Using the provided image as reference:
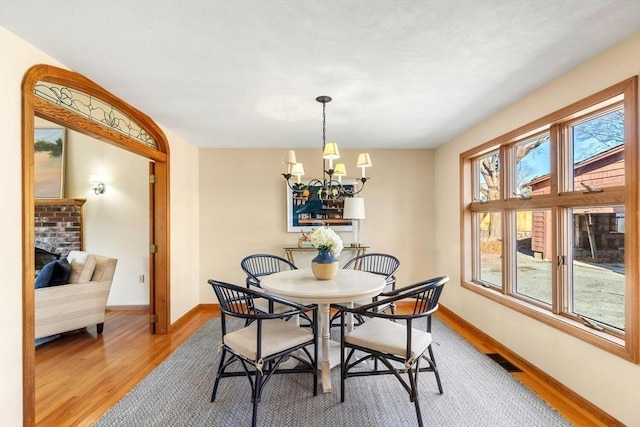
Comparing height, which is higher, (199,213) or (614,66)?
(614,66)

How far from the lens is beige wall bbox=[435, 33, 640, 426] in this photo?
186 cm

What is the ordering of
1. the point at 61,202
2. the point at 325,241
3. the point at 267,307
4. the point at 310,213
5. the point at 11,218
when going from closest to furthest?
1. the point at 11,218
2. the point at 325,241
3. the point at 267,307
4. the point at 61,202
5. the point at 310,213

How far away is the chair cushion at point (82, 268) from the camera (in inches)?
136

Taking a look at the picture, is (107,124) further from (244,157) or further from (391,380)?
(391,380)

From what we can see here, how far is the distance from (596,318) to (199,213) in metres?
4.57

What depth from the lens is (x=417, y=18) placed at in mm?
1608

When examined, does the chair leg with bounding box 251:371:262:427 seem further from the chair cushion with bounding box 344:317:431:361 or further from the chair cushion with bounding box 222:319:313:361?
the chair cushion with bounding box 344:317:431:361

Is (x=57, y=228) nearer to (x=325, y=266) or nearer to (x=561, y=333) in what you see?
(x=325, y=266)

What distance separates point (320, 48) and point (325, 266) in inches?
66.5

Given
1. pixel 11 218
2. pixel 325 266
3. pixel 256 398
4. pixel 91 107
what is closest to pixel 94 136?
pixel 91 107

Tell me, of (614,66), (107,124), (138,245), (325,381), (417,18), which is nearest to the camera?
(417,18)

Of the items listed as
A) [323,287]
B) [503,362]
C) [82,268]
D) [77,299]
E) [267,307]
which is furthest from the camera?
[82,268]

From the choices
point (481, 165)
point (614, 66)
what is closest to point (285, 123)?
point (481, 165)

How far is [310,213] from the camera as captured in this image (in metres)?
4.61
